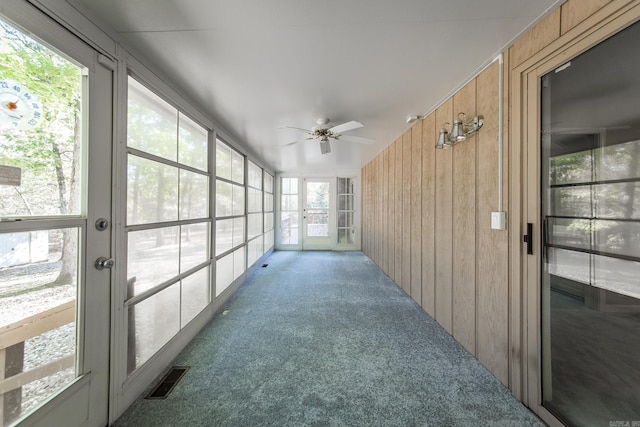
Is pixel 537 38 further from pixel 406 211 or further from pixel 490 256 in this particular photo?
pixel 406 211

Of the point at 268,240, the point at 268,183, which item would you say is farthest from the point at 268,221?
the point at 268,183

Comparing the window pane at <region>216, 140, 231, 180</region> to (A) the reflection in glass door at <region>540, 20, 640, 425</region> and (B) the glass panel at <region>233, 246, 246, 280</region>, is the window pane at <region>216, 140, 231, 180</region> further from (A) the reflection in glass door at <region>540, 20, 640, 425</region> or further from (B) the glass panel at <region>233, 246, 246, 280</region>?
(A) the reflection in glass door at <region>540, 20, 640, 425</region>

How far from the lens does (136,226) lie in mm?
1446

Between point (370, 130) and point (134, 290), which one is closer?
point (134, 290)

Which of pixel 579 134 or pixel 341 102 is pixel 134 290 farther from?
pixel 579 134

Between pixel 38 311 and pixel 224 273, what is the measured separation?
1.89 metres

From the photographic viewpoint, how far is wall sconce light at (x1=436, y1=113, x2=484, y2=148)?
1655 mm

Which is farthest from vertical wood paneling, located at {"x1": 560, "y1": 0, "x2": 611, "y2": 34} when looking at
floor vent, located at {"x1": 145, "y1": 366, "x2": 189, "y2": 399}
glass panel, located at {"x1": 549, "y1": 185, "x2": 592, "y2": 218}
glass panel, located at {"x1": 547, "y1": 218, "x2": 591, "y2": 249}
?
floor vent, located at {"x1": 145, "y1": 366, "x2": 189, "y2": 399}

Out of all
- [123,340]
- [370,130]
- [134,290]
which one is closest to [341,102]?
[370,130]

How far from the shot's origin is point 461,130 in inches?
67.3

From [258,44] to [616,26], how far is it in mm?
1803

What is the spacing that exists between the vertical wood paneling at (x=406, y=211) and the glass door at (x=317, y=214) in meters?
2.95

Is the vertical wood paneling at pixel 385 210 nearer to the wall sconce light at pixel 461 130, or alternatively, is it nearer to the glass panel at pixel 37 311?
the wall sconce light at pixel 461 130

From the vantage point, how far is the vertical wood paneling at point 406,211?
9.43ft
